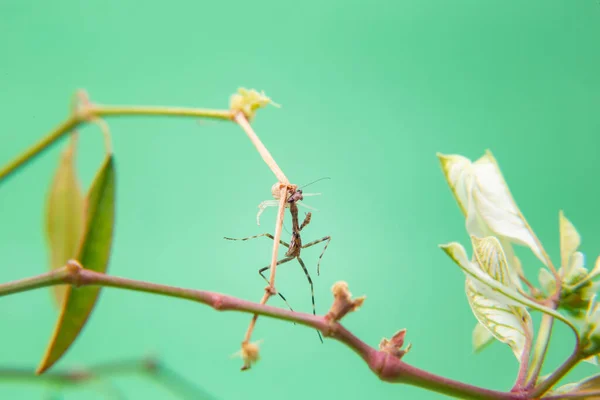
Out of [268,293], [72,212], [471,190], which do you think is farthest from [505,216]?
[72,212]

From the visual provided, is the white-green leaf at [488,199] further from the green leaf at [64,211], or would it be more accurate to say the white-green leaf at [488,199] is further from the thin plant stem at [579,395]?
the green leaf at [64,211]

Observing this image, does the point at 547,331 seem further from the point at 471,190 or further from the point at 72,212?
the point at 72,212

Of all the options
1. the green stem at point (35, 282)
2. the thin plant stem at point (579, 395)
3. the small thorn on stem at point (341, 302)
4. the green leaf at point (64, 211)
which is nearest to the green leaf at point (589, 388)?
the thin plant stem at point (579, 395)

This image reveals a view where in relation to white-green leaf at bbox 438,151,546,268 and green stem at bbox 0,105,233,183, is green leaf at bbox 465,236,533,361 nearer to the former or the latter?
white-green leaf at bbox 438,151,546,268

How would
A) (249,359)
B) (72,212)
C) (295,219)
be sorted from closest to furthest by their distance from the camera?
(249,359)
(295,219)
(72,212)

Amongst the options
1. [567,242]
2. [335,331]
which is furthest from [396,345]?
[567,242]

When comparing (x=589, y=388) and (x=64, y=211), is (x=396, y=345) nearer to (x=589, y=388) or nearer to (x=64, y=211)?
(x=589, y=388)
